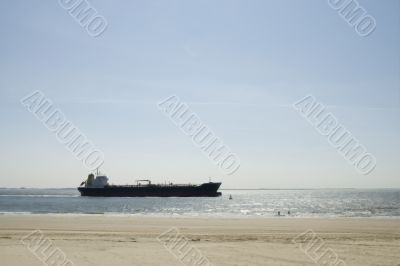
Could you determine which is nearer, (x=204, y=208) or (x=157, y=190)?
(x=204, y=208)

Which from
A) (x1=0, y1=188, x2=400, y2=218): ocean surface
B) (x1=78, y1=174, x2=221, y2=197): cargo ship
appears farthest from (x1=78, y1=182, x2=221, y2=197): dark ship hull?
(x1=0, y1=188, x2=400, y2=218): ocean surface

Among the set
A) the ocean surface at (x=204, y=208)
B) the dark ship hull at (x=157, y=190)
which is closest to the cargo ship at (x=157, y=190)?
the dark ship hull at (x=157, y=190)

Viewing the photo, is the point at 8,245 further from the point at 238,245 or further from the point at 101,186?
the point at 101,186

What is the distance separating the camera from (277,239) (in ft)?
61.2

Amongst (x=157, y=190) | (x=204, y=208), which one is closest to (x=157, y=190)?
(x=157, y=190)

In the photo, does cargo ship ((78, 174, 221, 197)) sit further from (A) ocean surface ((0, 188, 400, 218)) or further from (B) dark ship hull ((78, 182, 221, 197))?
(A) ocean surface ((0, 188, 400, 218))

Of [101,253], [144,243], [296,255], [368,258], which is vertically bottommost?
[101,253]

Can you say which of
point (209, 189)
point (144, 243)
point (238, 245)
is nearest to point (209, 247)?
point (238, 245)

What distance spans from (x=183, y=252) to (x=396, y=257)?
690 cm

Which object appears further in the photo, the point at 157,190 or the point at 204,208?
the point at 157,190

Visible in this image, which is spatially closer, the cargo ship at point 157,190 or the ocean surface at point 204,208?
the ocean surface at point 204,208

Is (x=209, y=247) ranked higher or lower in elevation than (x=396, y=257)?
lower

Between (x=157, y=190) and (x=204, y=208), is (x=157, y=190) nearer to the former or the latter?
(x=157, y=190)

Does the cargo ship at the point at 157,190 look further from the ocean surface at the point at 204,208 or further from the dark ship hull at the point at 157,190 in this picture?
the ocean surface at the point at 204,208
